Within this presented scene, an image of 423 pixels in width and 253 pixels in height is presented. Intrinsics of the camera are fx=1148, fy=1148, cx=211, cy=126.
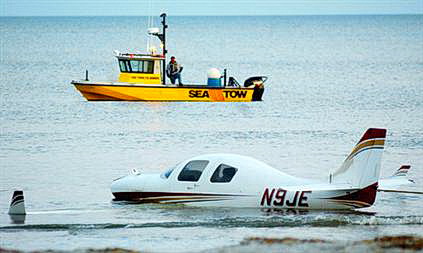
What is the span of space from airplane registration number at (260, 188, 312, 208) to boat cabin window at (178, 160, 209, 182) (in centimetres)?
158

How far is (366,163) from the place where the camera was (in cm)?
2278

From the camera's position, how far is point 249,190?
2359 cm

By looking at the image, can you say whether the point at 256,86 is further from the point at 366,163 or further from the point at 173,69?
the point at 366,163

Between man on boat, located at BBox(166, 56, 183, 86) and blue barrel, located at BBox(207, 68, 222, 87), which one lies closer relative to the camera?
man on boat, located at BBox(166, 56, 183, 86)

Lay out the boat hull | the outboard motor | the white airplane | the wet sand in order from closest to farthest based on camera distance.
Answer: the wet sand < the white airplane < the boat hull < the outboard motor

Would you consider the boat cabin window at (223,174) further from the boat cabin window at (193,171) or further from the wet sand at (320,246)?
the wet sand at (320,246)

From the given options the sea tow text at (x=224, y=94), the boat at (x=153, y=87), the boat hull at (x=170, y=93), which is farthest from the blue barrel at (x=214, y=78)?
the sea tow text at (x=224, y=94)

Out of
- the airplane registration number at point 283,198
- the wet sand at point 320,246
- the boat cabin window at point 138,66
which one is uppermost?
the boat cabin window at point 138,66

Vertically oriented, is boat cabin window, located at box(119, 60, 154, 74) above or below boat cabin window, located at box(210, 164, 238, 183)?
above

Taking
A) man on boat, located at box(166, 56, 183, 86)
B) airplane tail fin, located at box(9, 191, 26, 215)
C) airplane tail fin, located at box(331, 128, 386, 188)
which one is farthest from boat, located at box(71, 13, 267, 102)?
airplane tail fin, located at box(331, 128, 386, 188)

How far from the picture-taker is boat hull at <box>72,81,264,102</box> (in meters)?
53.2

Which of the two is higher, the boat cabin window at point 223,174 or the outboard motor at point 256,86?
the outboard motor at point 256,86

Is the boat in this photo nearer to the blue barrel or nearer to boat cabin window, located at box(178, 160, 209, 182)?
the blue barrel

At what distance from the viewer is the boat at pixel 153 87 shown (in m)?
52.4
